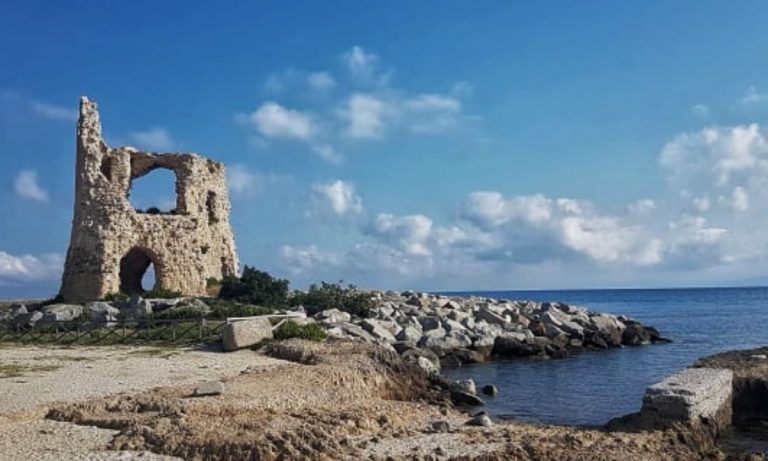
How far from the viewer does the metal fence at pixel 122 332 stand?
2334 centimetres

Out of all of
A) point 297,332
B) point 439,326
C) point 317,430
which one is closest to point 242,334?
point 297,332

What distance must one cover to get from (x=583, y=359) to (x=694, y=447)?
16.7 meters

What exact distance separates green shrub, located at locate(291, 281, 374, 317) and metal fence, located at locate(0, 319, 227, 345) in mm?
7826

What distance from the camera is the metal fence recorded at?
23344 millimetres

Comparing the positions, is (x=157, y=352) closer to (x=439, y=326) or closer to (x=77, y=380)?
(x=77, y=380)

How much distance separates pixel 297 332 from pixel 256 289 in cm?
1105

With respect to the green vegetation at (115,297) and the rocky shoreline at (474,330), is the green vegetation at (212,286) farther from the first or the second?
the rocky shoreline at (474,330)

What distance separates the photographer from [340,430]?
1223 cm

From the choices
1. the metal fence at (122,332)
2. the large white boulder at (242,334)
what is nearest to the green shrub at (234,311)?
the metal fence at (122,332)

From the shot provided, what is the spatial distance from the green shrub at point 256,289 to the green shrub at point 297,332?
923 cm

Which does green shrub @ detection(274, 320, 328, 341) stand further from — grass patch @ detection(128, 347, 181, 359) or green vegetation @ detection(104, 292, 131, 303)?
green vegetation @ detection(104, 292, 131, 303)

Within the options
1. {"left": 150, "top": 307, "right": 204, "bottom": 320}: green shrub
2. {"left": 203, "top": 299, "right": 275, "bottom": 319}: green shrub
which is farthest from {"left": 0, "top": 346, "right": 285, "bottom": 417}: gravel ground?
{"left": 203, "top": 299, "right": 275, "bottom": 319}: green shrub

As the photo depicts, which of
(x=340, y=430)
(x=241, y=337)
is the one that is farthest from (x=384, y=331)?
(x=340, y=430)

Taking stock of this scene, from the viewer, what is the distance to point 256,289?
3338cm
